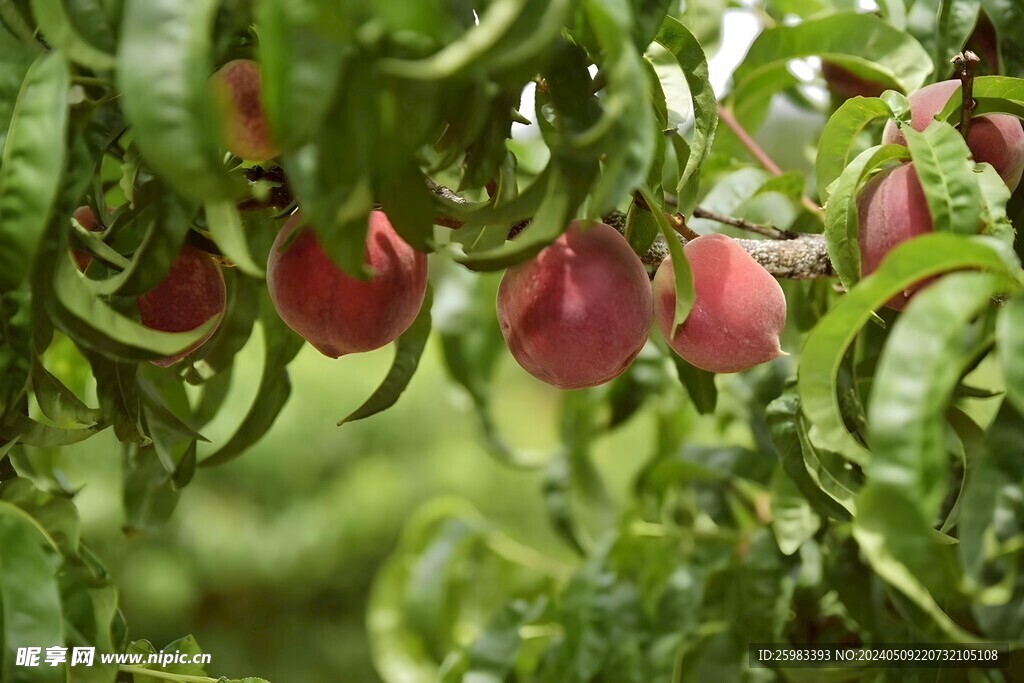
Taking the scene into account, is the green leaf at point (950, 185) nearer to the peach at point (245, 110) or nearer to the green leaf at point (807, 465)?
the green leaf at point (807, 465)

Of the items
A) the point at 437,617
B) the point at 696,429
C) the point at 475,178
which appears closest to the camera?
the point at 475,178

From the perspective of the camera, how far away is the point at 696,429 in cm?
92

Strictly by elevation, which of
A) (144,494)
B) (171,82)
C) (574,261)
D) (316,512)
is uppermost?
(171,82)

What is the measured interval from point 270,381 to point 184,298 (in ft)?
0.41

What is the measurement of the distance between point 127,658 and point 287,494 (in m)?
1.74

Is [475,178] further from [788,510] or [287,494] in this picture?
[287,494]

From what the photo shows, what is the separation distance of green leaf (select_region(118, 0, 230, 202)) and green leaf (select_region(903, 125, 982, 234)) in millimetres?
241

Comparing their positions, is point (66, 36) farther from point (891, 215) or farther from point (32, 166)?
point (891, 215)

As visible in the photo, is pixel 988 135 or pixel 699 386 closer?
pixel 988 135

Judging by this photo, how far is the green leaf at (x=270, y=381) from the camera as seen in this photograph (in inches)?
20.3

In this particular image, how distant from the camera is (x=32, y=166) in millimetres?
287

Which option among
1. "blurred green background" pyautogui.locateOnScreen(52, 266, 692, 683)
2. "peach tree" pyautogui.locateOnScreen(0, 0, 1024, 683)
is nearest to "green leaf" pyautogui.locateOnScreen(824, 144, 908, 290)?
"peach tree" pyautogui.locateOnScreen(0, 0, 1024, 683)

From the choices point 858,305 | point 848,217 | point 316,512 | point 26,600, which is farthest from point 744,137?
point 316,512

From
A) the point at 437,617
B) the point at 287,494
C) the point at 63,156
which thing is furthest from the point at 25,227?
the point at 287,494
